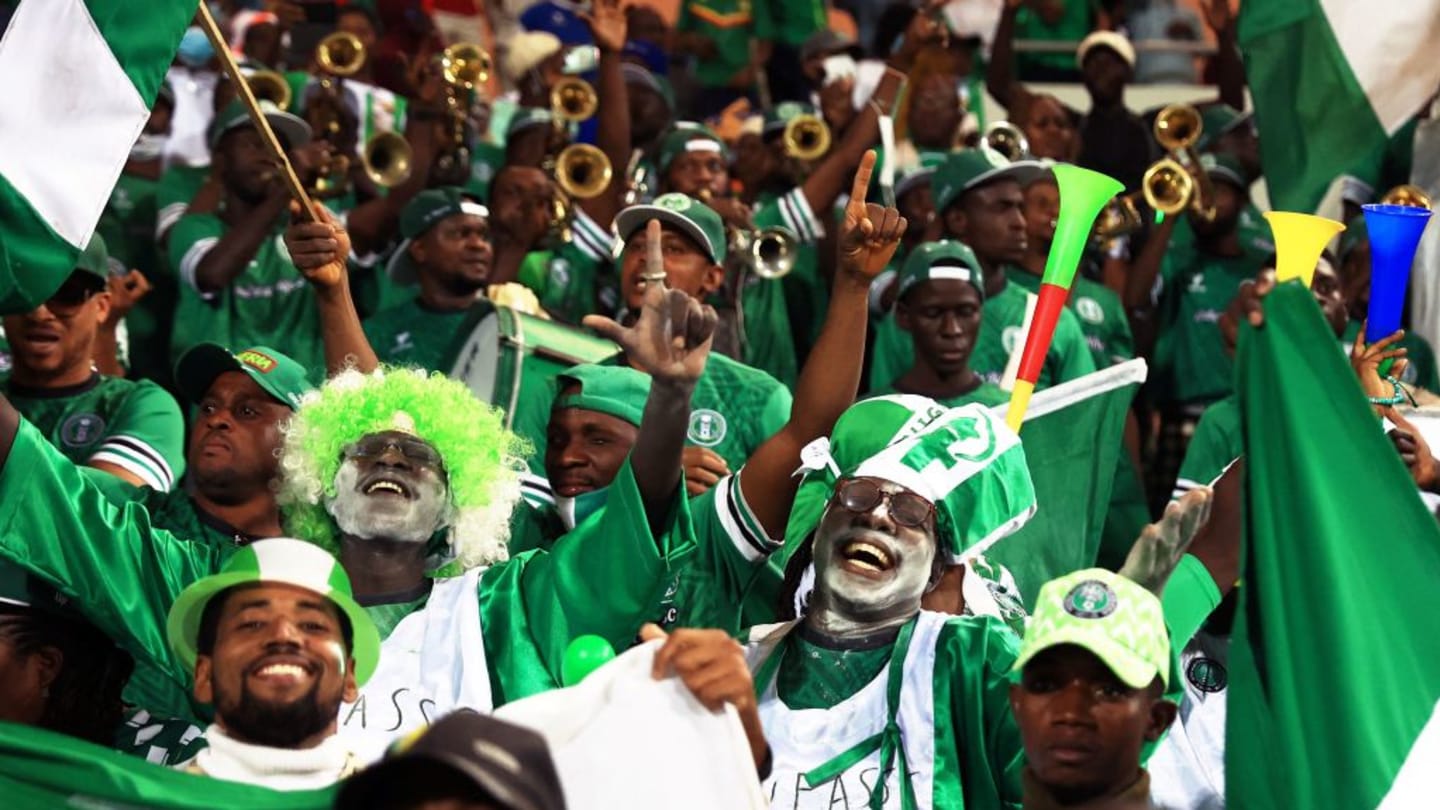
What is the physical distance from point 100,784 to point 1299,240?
2.78 metres

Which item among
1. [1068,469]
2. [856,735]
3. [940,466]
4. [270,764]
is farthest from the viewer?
[1068,469]

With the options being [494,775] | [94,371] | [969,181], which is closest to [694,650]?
[494,775]

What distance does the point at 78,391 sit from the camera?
822 cm

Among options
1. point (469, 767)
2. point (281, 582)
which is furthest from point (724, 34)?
point (469, 767)

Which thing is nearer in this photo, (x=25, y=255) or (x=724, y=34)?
(x=25, y=255)

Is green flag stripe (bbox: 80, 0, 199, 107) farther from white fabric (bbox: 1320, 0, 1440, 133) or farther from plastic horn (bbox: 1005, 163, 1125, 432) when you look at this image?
white fabric (bbox: 1320, 0, 1440, 133)

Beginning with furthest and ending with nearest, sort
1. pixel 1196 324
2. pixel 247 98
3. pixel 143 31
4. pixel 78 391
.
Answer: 1. pixel 1196 324
2. pixel 78 391
3. pixel 247 98
4. pixel 143 31

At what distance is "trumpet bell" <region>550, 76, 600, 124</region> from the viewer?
11.9 m

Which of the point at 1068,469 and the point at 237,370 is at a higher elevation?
the point at 1068,469

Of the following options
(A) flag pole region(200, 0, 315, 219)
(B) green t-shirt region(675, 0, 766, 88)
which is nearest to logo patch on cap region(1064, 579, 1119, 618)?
(A) flag pole region(200, 0, 315, 219)

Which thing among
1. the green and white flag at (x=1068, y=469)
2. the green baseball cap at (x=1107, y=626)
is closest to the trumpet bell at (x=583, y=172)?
the green and white flag at (x=1068, y=469)

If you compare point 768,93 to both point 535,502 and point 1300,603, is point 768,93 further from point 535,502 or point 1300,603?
point 1300,603

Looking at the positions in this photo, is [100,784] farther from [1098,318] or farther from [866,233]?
[1098,318]

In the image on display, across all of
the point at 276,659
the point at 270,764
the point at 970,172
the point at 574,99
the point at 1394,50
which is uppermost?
the point at 1394,50
